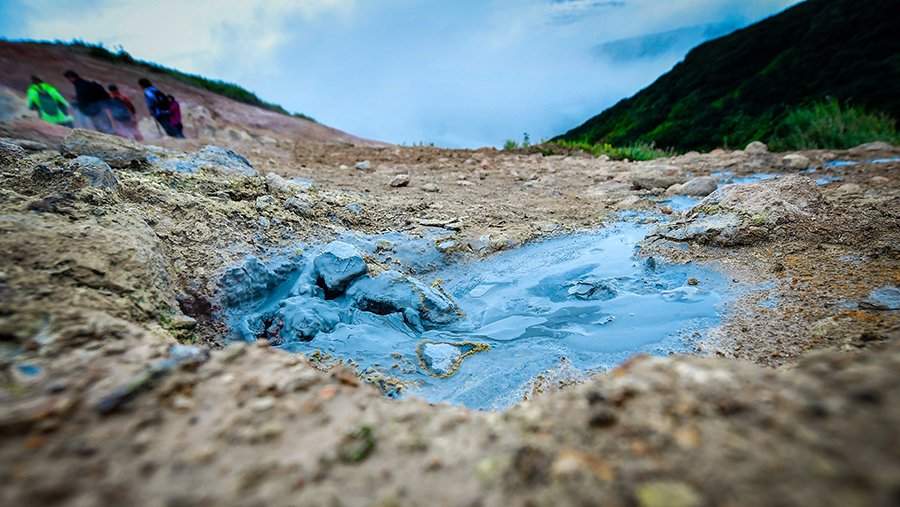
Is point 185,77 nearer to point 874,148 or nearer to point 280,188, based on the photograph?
point 280,188

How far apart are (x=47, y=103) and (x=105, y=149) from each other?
629 cm

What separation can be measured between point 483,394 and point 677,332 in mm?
1293

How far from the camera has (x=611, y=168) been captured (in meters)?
8.07

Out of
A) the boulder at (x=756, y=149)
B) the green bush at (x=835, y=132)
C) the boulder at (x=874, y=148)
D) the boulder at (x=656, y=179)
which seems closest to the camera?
the boulder at (x=656, y=179)

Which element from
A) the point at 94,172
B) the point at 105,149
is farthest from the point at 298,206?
the point at 105,149

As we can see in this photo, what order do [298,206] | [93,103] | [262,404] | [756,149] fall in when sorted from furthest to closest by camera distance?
[93,103], [756,149], [298,206], [262,404]

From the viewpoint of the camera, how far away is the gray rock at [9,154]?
2890 mm

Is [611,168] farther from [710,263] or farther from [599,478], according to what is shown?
[599,478]

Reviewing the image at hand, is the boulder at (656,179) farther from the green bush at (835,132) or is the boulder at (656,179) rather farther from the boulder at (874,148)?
the green bush at (835,132)

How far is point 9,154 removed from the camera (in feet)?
9.65

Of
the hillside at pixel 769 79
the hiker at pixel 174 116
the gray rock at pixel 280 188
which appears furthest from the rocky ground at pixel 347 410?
the hillside at pixel 769 79

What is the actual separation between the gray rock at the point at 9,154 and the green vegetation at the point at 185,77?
19127mm

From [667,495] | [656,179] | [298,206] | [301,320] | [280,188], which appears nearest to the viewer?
[667,495]

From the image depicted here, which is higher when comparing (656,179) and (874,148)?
(656,179)
